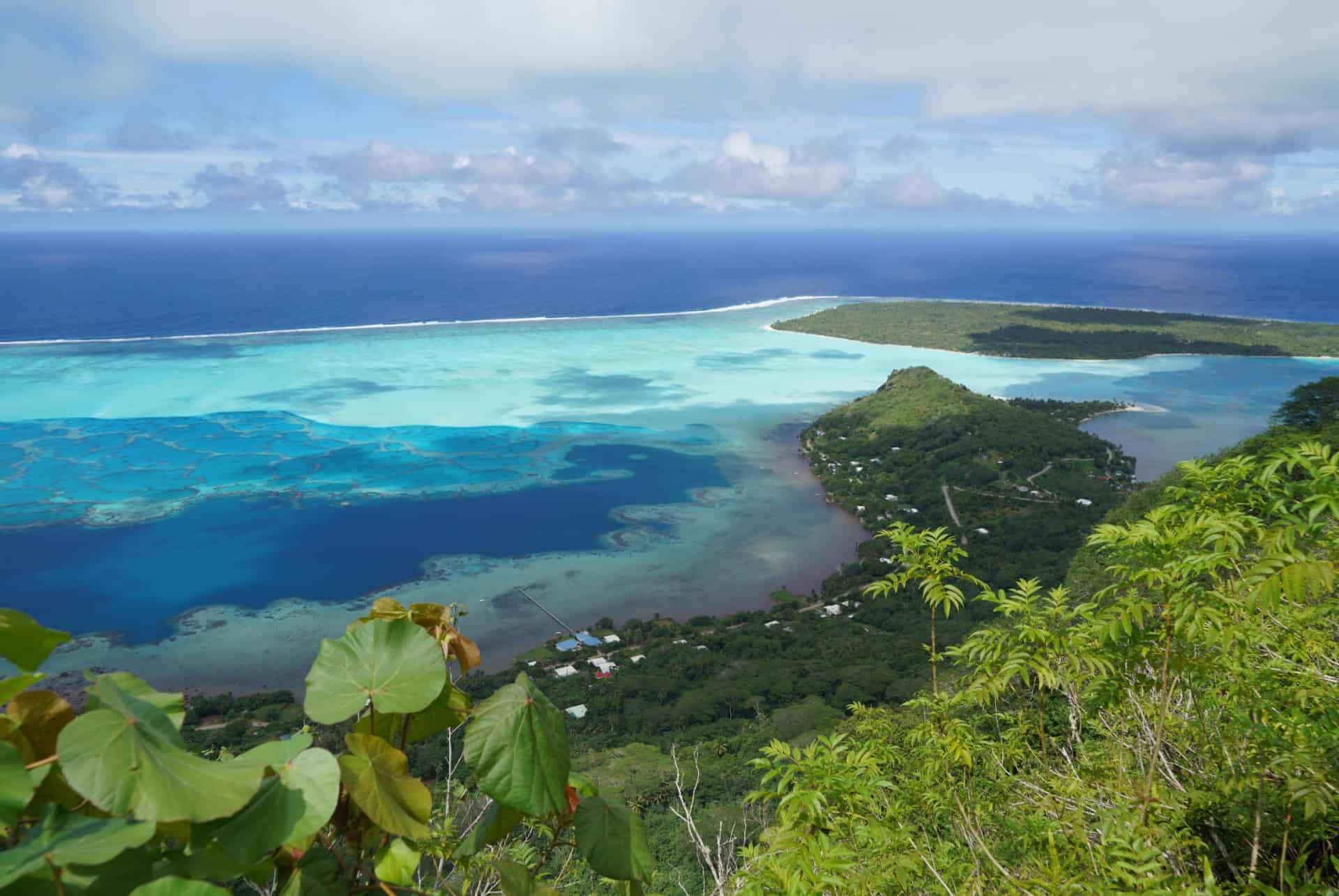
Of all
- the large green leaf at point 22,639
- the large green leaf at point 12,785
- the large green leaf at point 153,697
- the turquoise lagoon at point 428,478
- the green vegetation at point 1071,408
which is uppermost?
the large green leaf at point 22,639

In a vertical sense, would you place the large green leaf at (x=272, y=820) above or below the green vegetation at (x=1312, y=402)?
above

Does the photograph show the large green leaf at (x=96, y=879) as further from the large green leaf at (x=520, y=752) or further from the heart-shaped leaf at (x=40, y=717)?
the large green leaf at (x=520, y=752)

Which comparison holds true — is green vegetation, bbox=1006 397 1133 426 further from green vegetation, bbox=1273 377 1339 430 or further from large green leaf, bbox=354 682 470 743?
large green leaf, bbox=354 682 470 743

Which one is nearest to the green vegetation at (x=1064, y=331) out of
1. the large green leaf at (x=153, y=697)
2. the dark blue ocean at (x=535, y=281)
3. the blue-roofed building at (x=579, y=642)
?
the dark blue ocean at (x=535, y=281)

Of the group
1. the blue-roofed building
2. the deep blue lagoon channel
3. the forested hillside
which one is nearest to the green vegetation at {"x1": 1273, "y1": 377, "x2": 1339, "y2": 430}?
the deep blue lagoon channel

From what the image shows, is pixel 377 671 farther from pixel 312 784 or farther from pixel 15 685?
pixel 15 685

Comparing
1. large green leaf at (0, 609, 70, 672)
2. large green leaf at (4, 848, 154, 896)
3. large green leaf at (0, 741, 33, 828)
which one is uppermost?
large green leaf at (0, 609, 70, 672)
